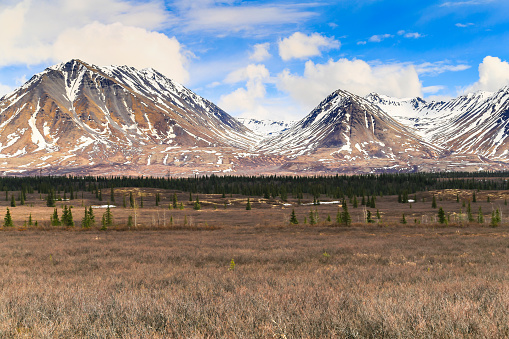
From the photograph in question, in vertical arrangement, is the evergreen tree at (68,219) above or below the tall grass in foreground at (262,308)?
below

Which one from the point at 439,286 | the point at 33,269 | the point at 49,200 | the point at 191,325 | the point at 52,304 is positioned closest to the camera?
the point at 191,325

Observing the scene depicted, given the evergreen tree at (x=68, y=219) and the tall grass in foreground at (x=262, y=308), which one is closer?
the tall grass in foreground at (x=262, y=308)

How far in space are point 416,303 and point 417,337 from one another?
2184 mm

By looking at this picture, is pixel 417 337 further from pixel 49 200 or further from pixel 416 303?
pixel 49 200

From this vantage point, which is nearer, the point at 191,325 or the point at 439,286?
the point at 191,325

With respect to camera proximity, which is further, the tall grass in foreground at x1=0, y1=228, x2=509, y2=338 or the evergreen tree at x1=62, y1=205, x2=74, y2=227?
the evergreen tree at x1=62, y1=205, x2=74, y2=227

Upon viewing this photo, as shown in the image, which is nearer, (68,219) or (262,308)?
(262,308)

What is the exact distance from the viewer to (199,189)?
618ft

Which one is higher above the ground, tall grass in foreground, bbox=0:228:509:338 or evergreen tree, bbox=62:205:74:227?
tall grass in foreground, bbox=0:228:509:338

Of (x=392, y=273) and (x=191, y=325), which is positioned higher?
(x=191, y=325)

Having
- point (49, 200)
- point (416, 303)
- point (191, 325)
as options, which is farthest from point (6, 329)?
point (49, 200)

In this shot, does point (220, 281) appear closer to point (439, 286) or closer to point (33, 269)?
point (439, 286)

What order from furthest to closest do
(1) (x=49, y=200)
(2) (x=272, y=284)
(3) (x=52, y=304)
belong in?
(1) (x=49, y=200) < (2) (x=272, y=284) < (3) (x=52, y=304)

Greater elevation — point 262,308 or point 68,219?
point 262,308
